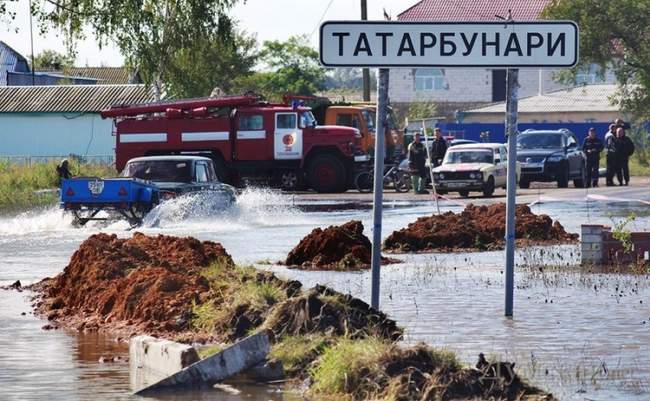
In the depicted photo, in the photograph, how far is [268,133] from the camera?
164 ft

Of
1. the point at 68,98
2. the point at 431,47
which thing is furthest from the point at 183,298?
the point at 68,98

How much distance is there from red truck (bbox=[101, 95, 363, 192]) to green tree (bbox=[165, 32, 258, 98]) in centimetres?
497

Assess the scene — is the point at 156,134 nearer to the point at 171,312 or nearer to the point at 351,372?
the point at 171,312

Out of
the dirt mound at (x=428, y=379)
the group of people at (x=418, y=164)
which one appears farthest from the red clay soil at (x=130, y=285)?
the group of people at (x=418, y=164)

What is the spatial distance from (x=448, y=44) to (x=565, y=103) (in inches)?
3275

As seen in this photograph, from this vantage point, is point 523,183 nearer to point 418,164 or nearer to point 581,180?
point 581,180

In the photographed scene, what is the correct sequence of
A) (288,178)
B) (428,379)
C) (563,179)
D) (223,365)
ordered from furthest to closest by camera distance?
(288,178) < (563,179) < (223,365) < (428,379)

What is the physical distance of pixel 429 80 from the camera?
110062 mm

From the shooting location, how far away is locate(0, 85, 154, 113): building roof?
75.5m

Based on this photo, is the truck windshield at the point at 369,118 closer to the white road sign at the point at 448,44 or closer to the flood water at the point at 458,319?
the flood water at the point at 458,319

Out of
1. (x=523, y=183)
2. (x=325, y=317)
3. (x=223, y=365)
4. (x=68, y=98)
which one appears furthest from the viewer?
(x=68, y=98)

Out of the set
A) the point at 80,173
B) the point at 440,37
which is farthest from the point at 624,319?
the point at 80,173

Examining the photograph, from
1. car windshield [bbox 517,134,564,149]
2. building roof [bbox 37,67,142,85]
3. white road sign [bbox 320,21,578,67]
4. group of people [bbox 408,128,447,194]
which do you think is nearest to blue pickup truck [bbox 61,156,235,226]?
group of people [bbox 408,128,447,194]

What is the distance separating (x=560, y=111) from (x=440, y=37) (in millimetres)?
81005
